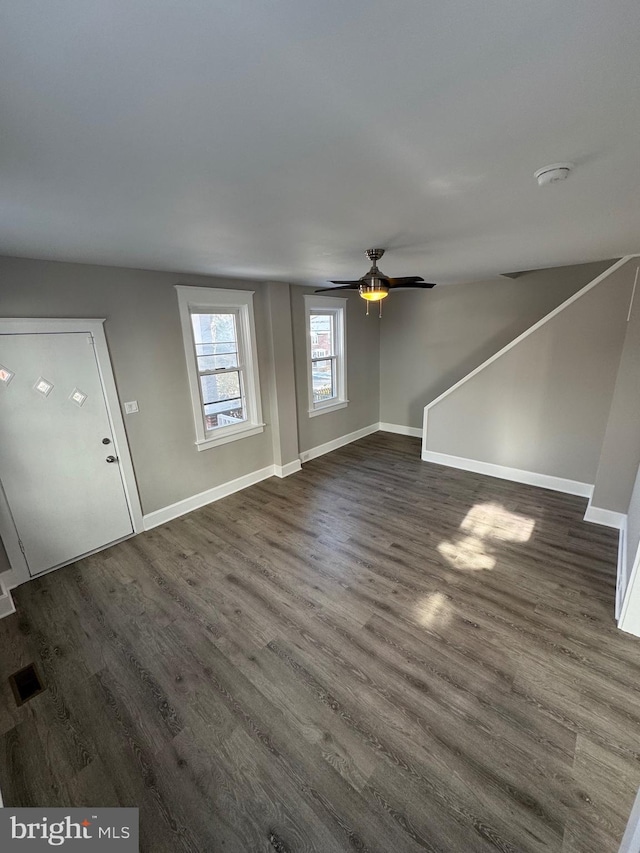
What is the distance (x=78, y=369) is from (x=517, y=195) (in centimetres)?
335

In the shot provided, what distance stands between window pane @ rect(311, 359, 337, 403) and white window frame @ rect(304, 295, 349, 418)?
7 cm

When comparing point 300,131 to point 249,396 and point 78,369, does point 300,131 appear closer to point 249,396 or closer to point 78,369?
point 78,369

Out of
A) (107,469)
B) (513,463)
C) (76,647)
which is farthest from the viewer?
(513,463)

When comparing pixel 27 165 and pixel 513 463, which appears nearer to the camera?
pixel 27 165

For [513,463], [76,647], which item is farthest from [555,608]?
[76,647]

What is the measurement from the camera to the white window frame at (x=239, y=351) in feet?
11.7

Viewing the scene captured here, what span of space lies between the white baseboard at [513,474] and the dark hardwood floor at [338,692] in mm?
805

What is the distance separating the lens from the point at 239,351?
165 inches

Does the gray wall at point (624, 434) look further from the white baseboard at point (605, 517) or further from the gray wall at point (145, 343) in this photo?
the gray wall at point (145, 343)

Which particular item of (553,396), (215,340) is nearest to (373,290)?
(215,340)

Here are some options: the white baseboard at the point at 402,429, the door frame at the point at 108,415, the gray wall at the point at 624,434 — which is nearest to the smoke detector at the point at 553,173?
the gray wall at the point at 624,434

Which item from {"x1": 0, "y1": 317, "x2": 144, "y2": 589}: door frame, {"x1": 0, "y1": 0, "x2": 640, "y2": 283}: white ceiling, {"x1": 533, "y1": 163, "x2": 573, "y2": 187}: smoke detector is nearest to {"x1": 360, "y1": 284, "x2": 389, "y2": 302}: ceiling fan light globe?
{"x1": 0, "y1": 0, "x2": 640, "y2": 283}: white ceiling

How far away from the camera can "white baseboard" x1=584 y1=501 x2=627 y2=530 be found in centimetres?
330

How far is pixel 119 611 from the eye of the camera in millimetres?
2490
